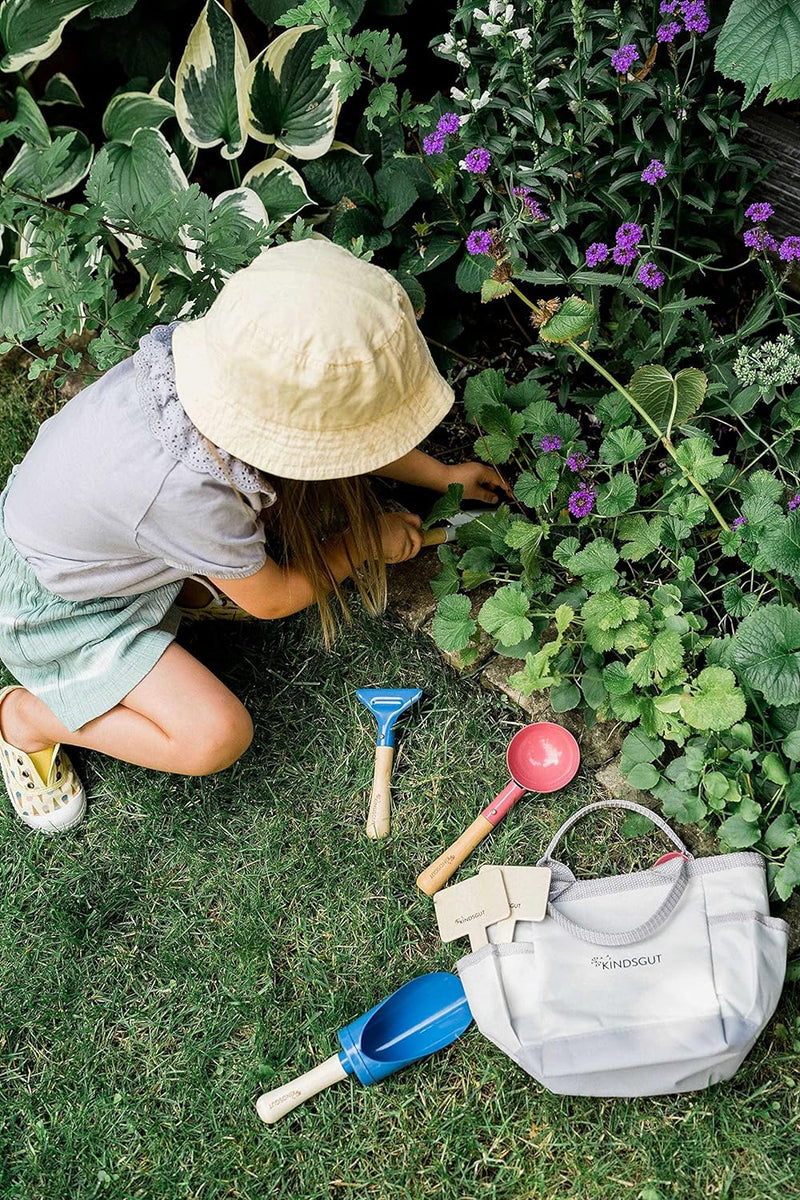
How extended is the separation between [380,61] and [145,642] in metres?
1.01

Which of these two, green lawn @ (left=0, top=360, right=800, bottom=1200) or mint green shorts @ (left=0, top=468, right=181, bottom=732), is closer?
green lawn @ (left=0, top=360, right=800, bottom=1200)

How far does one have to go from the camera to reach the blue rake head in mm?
1960

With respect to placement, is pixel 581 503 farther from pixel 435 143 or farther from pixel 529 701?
pixel 435 143

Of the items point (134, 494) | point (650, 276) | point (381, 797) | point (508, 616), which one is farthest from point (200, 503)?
point (650, 276)

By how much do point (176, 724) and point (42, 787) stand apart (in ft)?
1.03

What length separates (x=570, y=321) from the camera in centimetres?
165

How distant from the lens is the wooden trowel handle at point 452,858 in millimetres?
1839

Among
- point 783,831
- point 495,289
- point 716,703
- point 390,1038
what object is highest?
point 495,289

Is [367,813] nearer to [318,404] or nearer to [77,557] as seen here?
[77,557]

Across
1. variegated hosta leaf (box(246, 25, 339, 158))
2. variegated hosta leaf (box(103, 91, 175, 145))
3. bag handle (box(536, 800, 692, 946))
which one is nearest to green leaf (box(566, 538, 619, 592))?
bag handle (box(536, 800, 692, 946))

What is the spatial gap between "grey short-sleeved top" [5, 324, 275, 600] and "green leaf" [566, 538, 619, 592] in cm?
50

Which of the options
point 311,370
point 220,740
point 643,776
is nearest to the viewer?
point 311,370

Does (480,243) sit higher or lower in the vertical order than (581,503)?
higher

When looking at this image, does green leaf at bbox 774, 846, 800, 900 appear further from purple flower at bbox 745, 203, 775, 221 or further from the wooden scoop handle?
→ purple flower at bbox 745, 203, 775, 221
